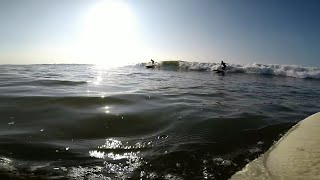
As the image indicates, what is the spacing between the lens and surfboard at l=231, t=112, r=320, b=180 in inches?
147

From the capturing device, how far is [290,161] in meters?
4.18

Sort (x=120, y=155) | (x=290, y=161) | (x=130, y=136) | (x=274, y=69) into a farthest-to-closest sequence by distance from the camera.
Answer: (x=274, y=69)
(x=130, y=136)
(x=120, y=155)
(x=290, y=161)

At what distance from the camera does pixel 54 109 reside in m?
7.78

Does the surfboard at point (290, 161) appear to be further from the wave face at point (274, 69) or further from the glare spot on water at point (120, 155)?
the wave face at point (274, 69)

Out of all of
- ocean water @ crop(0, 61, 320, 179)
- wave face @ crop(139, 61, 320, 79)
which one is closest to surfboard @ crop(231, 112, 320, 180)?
ocean water @ crop(0, 61, 320, 179)

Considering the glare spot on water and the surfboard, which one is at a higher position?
the surfboard

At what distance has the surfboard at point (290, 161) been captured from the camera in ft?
12.3

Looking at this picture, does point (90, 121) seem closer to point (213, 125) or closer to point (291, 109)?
point (213, 125)

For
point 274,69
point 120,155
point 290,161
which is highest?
point 274,69

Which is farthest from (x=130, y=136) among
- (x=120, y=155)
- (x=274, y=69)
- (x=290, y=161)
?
(x=274, y=69)

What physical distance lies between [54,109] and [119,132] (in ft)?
8.22

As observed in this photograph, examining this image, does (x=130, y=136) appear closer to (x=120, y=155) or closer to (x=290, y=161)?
(x=120, y=155)

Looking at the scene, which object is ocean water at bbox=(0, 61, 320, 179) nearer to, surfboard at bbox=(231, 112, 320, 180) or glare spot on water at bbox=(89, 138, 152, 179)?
glare spot on water at bbox=(89, 138, 152, 179)

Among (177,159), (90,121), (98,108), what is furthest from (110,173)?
(98,108)
